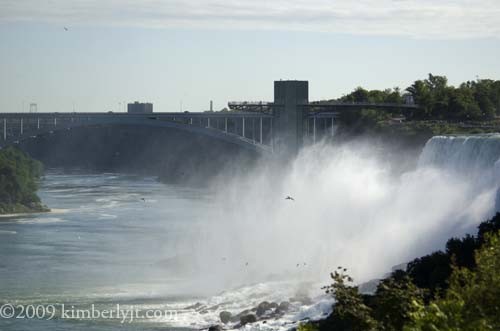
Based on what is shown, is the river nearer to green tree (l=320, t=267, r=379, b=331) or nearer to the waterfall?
the waterfall

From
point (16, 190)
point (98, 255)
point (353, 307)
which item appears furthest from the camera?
point (16, 190)

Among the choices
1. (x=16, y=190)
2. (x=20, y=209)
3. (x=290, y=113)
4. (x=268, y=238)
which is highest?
(x=290, y=113)

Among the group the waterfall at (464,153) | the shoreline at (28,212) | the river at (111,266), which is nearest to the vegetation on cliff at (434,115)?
the waterfall at (464,153)

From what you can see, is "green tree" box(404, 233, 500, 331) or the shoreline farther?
the shoreline

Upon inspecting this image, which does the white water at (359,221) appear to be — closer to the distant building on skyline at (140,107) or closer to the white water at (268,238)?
the white water at (268,238)

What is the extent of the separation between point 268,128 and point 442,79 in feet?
39.9

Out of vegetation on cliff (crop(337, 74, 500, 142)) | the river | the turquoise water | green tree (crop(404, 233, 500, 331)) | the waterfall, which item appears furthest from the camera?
vegetation on cliff (crop(337, 74, 500, 142))

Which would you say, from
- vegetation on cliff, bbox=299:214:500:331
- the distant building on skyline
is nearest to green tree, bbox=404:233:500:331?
vegetation on cliff, bbox=299:214:500:331

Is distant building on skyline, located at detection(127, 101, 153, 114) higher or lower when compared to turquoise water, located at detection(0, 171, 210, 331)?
higher

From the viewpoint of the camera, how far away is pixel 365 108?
188 feet

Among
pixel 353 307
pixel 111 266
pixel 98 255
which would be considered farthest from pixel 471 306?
pixel 98 255

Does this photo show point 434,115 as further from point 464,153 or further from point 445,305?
point 445,305

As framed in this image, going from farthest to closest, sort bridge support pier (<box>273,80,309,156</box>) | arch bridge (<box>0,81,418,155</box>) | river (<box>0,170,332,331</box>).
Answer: arch bridge (<box>0,81,418,155</box>) → bridge support pier (<box>273,80,309,156</box>) → river (<box>0,170,332,331</box>)

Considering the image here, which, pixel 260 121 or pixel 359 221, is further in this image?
pixel 260 121
